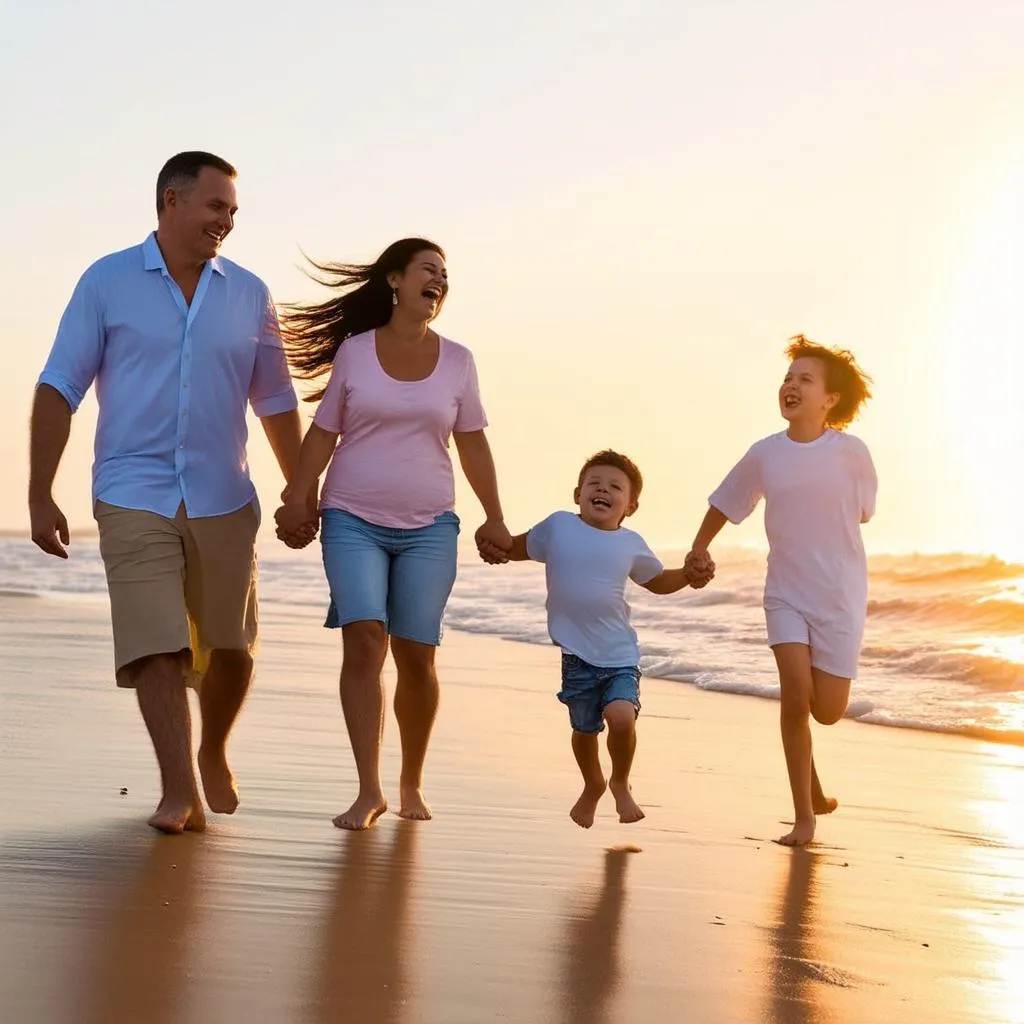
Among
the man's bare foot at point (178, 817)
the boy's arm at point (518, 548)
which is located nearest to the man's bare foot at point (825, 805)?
the boy's arm at point (518, 548)

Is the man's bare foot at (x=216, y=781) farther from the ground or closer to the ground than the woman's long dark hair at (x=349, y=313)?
closer to the ground

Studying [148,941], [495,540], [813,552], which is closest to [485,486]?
[495,540]

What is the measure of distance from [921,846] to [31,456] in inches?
129

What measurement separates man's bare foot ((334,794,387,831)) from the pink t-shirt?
100cm

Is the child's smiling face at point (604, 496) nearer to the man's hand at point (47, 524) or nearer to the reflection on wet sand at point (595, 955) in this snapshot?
the reflection on wet sand at point (595, 955)

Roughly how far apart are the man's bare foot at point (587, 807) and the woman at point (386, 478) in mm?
560

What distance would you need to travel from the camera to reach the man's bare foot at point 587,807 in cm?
573

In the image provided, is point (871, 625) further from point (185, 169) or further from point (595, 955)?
point (595, 955)

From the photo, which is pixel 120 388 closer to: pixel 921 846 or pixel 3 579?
pixel 921 846

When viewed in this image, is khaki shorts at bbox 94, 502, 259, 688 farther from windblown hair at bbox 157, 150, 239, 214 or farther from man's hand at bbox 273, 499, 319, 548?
windblown hair at bbox 157, 150, 239, 214

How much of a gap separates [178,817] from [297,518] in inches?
50.4

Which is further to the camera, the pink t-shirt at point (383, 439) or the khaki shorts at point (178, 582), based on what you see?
the pink t-shirt at point (383, 439)

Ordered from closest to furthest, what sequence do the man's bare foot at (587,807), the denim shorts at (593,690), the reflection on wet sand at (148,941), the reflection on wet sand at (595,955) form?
the reflection on wet sand at (148,941), the reflection on wet sand at (595,955), the man's bare foot at (587,807), the denim shorts at (593,690)

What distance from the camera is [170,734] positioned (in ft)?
17.7
